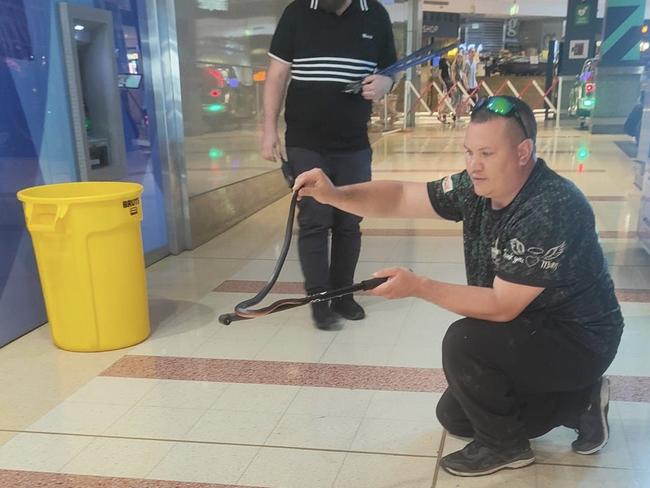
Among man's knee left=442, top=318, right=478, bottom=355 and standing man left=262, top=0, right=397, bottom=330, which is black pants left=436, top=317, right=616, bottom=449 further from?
standing man left=262, top=0, right=397, bottom=330

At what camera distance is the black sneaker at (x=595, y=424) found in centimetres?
183

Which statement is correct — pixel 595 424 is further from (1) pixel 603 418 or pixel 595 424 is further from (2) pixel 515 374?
(2) pixel 515 374

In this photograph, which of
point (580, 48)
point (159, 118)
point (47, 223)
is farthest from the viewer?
point (580, 48)

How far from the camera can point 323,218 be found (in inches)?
109

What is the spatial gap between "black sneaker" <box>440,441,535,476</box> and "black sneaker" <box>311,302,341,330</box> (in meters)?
1.13

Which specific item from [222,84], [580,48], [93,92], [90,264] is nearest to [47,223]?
[90,264]

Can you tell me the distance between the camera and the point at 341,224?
9.50 feet

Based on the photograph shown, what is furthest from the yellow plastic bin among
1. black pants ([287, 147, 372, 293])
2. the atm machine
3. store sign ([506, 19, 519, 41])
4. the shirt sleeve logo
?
store sign ([506, 19, 519, 41])

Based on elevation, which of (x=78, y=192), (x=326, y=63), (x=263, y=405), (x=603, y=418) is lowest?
(x=263, y=405)

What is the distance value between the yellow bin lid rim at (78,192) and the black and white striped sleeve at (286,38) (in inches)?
31.9

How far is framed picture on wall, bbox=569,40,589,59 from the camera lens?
45.5 feet

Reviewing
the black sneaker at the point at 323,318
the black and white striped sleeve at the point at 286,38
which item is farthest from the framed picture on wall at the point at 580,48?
the black sneaker at the point at 323,318

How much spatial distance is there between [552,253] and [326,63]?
1.52 m

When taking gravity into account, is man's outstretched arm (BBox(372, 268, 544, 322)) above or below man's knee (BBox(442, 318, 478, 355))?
above
